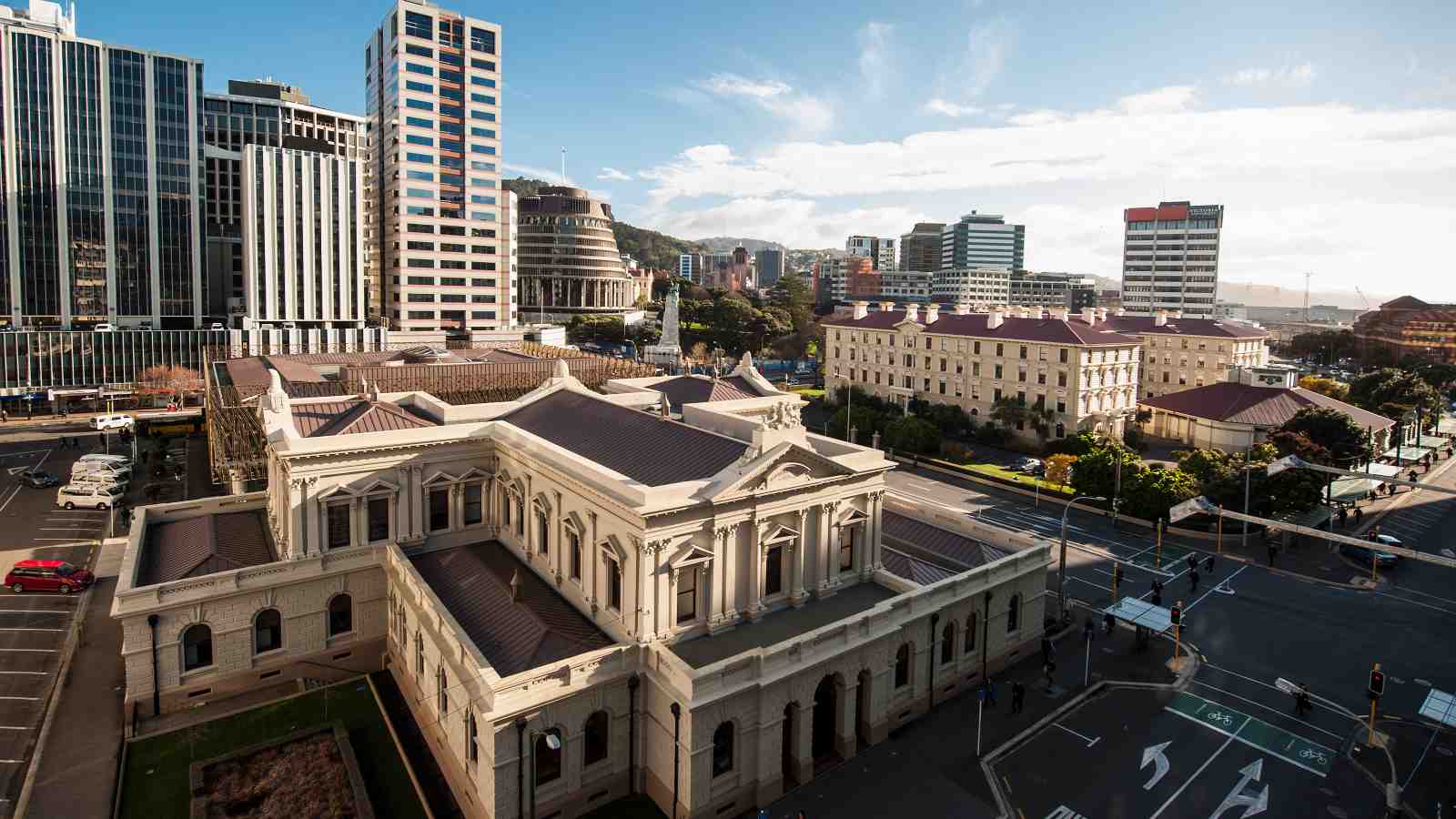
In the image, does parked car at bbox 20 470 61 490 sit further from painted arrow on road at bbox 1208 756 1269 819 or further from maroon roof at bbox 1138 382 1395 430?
maroon roof at bbox 1138 382 1395 430

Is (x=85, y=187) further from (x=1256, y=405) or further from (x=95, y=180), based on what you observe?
(x=1256, y=405)

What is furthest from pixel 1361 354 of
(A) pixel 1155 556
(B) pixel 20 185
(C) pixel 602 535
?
(B) pixel 20 185

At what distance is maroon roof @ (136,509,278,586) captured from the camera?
37.4m

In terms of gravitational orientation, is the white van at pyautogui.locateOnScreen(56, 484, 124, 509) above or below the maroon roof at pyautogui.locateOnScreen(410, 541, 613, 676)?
below

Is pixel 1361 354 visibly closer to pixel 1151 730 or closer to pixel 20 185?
pixel 1151 730

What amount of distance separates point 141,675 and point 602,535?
20.5m

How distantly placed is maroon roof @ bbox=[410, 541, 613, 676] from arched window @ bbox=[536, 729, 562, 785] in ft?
8.53

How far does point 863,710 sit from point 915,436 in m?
51.1

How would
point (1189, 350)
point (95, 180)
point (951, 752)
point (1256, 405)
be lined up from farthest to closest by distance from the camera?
point (1189, 350) < point (95, 180) < point (1256, 405) < point (951, 752)

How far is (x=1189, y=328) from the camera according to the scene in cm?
11531

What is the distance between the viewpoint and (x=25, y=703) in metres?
35.1

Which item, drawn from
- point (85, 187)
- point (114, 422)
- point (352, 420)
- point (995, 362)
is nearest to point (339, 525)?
point (352, 420)

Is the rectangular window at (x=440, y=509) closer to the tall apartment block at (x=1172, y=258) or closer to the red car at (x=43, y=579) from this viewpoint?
the red car at (x=43, y=579)

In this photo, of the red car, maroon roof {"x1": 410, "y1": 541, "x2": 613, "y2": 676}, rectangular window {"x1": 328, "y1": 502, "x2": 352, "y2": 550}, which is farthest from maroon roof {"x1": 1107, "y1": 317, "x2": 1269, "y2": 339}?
the red car
